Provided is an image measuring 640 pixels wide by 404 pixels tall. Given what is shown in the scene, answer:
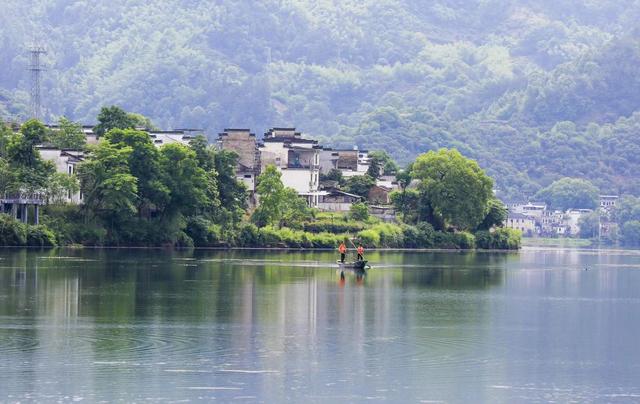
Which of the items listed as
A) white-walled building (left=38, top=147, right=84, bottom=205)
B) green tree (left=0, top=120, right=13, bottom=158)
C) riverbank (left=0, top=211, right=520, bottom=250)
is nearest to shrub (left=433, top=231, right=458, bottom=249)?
riverbank (left=0, top=211, right=520, bottom=250)

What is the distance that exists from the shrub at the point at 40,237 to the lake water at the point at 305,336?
18245 millimetres

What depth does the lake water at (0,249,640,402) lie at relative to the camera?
35062mm

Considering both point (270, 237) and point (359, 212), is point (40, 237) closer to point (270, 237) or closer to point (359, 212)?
point (270, 237)

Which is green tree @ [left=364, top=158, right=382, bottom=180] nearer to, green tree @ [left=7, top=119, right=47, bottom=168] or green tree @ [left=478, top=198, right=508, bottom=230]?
green tree @ [left=478, top=198, right=508, bottom=230]

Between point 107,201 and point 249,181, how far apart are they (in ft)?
101

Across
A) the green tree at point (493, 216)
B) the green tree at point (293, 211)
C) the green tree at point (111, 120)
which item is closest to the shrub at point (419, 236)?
the green tree at point (293, 211)

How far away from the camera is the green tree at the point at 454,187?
405 ft

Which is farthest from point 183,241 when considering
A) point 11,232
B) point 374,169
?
point 374,169

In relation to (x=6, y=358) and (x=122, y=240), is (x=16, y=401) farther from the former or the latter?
(x=122, y=240)

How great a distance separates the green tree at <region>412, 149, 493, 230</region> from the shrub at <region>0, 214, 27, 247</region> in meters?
41.3

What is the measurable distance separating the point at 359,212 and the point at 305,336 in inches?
3126

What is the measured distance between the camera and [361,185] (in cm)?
13800

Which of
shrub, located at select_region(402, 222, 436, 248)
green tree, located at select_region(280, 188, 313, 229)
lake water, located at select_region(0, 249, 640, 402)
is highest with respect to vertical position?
green tree, located at select_region(280, 188, 313, 229)

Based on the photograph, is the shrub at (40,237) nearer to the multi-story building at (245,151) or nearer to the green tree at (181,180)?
the green tree at (181,180)
